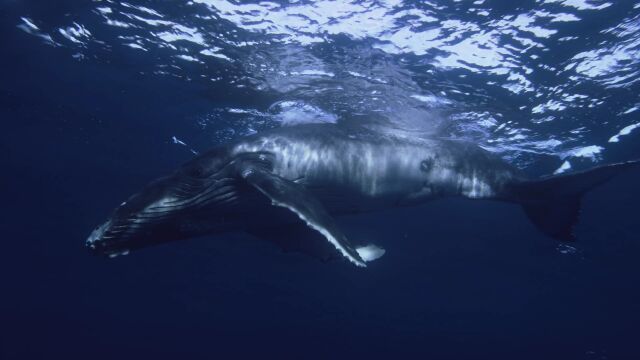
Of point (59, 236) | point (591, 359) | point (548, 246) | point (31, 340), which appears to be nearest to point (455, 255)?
point (548, 246)

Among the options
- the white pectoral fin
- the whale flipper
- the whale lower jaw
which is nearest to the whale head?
the whale lower jaw

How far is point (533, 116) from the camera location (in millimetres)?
13852

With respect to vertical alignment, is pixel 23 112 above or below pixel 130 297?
above

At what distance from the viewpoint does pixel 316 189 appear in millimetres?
→ 8219

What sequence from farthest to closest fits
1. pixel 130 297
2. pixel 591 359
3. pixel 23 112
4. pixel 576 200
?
pixel 591 359
pixel 130 297
pixel 23 112
pixel 576 200

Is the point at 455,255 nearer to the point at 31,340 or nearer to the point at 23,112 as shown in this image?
the point at 23,112

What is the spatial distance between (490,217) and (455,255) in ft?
29.3

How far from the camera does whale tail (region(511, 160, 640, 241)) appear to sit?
840 centimetres

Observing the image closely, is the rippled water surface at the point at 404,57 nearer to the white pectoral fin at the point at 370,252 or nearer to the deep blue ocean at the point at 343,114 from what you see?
the deep blue ocean at the point at 343,114

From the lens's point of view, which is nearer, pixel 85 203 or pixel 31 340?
pixel 85 203

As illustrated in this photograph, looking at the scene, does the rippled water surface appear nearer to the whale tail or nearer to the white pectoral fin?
the whale tail

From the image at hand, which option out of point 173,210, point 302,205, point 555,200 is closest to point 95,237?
point 173,210

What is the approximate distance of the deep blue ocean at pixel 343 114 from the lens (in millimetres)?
10445

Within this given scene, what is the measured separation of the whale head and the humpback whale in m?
0.02
